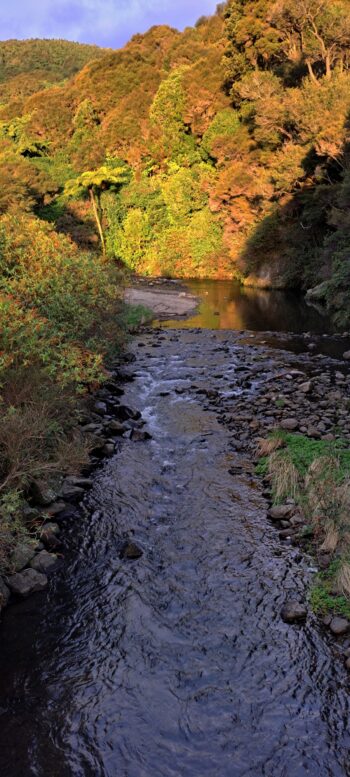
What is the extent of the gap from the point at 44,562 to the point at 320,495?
152 inches

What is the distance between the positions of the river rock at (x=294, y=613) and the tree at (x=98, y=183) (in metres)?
41.2

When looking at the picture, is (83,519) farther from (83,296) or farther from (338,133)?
(338,133)

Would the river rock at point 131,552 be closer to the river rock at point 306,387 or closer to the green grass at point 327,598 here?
the green grass at point 327,598

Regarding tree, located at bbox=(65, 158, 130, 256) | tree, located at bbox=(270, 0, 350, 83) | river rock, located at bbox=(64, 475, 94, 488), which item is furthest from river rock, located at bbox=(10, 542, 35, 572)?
tree, located at bbox=(65, 158, 130, 256)

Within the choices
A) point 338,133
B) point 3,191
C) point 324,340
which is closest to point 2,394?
point 324,340

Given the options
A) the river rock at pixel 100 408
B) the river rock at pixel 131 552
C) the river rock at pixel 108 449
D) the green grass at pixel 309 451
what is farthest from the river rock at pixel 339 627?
the river rock at pixel 100 408

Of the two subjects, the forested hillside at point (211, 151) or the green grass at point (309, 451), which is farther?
the forested hillside at point (211, 151)

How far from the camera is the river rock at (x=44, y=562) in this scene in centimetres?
650

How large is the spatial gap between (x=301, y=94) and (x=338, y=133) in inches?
150

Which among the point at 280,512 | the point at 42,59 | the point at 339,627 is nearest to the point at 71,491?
the point at 280,512

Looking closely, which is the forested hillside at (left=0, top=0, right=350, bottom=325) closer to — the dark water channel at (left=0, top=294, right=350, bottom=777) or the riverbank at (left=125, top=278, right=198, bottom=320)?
the riverbank at (left=125, top=278, right=198, bottom=320)

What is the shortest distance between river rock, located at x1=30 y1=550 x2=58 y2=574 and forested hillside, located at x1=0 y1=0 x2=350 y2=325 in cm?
1651

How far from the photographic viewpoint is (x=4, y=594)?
593 centimetres

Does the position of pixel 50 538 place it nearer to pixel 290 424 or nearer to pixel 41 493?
pixel 41 493
